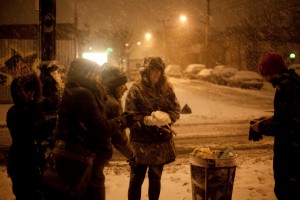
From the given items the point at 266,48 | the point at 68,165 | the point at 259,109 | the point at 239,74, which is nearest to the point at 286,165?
the point at 68,165

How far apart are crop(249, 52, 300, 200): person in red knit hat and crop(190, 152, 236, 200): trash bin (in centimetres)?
77

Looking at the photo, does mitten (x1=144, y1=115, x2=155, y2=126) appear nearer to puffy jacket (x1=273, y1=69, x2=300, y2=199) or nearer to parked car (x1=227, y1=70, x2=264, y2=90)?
puffy jacket (x1=273, y1=69, x2=300, y2=199)

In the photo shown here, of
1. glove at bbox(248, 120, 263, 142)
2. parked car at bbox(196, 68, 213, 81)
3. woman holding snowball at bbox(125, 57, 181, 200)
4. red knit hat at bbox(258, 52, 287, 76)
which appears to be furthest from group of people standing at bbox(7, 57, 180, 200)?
parked car at bbox(196, 68, 213, 81)

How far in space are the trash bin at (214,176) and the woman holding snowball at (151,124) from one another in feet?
1.27

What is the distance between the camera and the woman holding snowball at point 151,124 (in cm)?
444

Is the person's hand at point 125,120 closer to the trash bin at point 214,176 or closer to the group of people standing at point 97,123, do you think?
the group of people standing at point 97,123

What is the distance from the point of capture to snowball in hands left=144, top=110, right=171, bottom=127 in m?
4.34

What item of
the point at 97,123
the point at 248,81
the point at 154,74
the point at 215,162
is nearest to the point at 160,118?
the point at 154,74

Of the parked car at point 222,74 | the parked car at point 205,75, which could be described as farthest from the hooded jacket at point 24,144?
the parked car at point 205,75

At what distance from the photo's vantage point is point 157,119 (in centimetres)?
434

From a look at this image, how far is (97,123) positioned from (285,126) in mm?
1729

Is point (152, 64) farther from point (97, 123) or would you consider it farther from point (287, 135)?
point (287, 135)

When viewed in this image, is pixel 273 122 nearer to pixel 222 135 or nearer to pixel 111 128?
pixel 111 128

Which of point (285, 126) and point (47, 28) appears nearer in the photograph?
point (285, 126)
